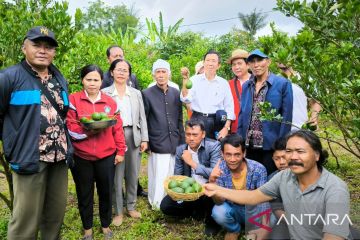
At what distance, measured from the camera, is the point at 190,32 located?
17.5 m

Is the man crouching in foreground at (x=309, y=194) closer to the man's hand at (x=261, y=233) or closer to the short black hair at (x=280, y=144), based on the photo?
the man's hand at (x=261, y=233)

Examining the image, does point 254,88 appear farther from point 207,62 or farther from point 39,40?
point 39,40

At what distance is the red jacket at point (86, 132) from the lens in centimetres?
375

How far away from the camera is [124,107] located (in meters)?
4.46

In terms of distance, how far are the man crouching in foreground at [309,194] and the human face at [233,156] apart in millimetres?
949

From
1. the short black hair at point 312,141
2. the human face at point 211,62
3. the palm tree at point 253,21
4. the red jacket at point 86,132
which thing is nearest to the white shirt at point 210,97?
the human face at point 211,62

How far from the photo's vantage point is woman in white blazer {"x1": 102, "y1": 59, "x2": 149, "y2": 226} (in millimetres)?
4445

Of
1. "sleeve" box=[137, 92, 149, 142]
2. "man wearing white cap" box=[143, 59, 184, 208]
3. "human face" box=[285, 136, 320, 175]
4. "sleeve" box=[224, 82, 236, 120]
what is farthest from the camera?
"sleeve" box=[224, 82, 236, 120]

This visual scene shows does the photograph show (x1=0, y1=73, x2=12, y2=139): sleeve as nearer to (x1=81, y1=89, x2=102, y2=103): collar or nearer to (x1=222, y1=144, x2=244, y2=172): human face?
(x1=81, y1=89, x2=102, y2=103): collar

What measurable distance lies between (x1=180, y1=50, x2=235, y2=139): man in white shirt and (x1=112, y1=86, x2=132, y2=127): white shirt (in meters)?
0.76

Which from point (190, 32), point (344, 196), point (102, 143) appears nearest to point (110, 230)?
point (102, 143)

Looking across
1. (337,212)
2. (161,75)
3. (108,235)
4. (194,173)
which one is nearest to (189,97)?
(161,75)

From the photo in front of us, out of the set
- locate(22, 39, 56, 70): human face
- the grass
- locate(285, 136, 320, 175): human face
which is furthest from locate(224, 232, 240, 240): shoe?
locate(22, 39, 56, 70): human face

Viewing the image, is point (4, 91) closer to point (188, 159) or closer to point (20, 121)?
point (20, 121)
